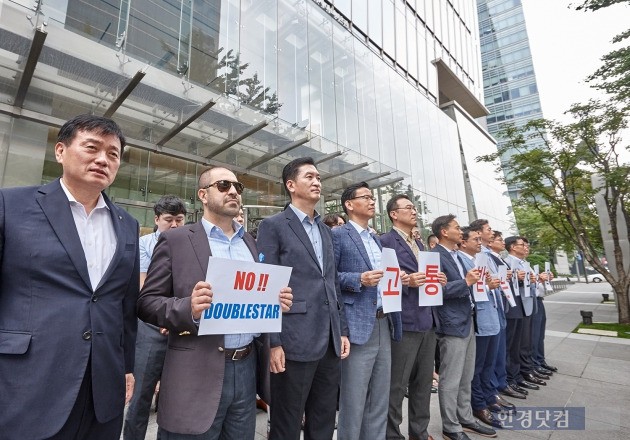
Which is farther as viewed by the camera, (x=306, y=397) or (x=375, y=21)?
(x=375, y=21)

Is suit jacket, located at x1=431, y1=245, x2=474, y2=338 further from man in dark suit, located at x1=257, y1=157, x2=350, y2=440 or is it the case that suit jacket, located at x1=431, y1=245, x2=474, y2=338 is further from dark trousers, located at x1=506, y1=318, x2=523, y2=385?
dark trousers, located at x1=506, y1=318, x2=523, y2=385

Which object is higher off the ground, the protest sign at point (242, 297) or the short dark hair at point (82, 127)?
the short dark hair at point (82, 127)

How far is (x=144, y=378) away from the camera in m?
2.77

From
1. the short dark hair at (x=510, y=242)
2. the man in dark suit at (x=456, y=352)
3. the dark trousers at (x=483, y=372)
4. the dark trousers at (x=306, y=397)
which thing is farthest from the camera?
the short dark hair at (x=510, y=242)

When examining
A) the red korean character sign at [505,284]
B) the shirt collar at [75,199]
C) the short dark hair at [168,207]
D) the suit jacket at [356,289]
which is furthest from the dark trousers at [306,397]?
the red korean character sign at [505,284]

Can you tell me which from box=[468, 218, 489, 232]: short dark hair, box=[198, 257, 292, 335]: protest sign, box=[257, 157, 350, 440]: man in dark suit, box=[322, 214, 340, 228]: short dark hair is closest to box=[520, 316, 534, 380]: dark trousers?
box=[468, 218, 489, 232]: short dark hair

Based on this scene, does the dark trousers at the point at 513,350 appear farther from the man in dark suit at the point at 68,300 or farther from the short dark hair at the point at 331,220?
the man in dark suit at the point at 68,300

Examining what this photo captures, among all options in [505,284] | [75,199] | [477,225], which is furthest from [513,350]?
[75,199]

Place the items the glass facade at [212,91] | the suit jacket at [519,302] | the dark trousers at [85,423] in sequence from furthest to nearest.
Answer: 1. the glass facade at [212,91]
2. the suit jacket at [519,302]
3. the dark trousers at [85,423]

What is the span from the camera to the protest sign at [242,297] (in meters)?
1.57

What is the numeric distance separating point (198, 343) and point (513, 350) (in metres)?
5.15

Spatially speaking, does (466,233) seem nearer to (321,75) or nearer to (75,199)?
(75,199)

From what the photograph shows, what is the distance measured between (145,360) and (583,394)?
5.90 metres

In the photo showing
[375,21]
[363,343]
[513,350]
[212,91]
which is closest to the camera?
[363,343]
